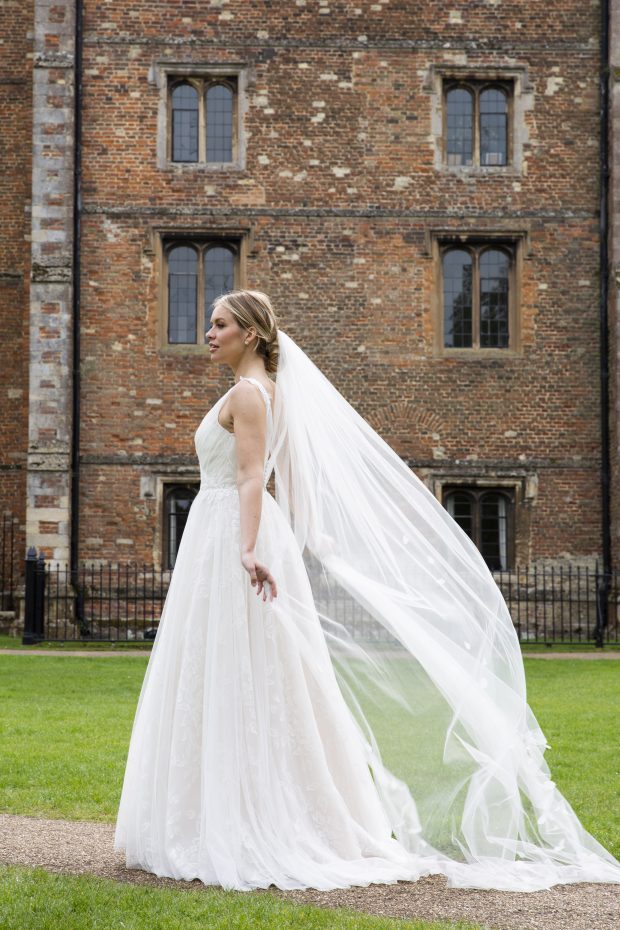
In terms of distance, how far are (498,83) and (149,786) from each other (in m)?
17.0

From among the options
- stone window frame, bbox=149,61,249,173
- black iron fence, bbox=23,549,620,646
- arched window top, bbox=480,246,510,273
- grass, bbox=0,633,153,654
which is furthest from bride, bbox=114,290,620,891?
arched window top, bbox=480,246,510,273

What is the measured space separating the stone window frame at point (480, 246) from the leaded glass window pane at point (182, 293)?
372 centimetres

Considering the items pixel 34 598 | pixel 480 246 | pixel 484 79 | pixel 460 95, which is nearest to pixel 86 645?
pixel 34 598

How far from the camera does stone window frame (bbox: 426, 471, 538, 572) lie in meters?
19.2

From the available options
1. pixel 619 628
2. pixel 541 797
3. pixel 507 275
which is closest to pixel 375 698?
pixel 541 797

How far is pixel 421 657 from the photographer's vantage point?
16.6ft

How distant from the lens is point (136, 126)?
1948 centimetres

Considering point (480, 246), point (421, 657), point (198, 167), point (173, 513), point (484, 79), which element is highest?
point (484, 79)

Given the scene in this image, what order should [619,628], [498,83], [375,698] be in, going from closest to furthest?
[375,698]
[619,628]
[498,83]

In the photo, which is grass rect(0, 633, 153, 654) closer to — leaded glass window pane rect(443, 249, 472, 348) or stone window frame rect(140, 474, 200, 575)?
stone window frame rect(140, 474, 200, 575)

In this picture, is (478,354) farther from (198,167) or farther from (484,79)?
(198,167)

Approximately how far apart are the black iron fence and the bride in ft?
43.2

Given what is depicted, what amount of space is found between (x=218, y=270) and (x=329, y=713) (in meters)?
15.4

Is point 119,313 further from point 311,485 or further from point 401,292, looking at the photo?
point 311,485
